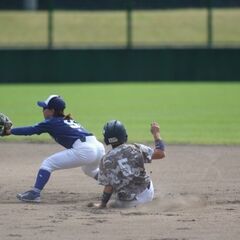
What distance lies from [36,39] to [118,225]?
971 inches

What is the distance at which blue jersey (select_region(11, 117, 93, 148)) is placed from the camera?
8.59 metres

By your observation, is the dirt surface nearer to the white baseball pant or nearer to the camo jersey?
the camo jersey

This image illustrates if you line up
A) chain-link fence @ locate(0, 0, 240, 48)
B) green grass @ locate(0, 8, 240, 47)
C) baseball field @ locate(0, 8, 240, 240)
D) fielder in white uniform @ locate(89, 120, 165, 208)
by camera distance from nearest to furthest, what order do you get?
1. baseball field @ locate(0, 8, 240, 240)
2. fielder in white uniform @ locate(89, 120, 165, 208)
3. chain-link fence @ locate(0, 0, 240, 48)
4. green grass @ locate(0, 8, 240, 47)

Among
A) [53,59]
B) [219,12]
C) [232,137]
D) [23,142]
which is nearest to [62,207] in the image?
[23,142]

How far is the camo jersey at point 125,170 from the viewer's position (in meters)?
8.14

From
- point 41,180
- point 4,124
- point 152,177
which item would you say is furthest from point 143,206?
point 152,177

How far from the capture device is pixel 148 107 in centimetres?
1991

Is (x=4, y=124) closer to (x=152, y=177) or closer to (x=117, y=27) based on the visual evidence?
(x=152, y=177)

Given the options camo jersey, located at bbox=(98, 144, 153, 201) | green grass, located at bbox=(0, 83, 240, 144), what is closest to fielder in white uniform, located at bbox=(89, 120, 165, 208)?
camo jersey, located at bbox=(98, 144, 153, 201)

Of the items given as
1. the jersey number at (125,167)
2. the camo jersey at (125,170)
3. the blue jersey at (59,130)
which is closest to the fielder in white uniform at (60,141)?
the blue jersey at (59,130)

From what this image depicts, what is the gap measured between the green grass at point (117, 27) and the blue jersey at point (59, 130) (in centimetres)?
2217

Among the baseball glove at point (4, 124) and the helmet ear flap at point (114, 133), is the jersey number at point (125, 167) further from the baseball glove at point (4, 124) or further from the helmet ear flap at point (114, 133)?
the baseball glove at point (4, 124)

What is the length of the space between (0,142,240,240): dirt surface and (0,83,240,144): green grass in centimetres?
247

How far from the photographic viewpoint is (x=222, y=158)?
463 inches
